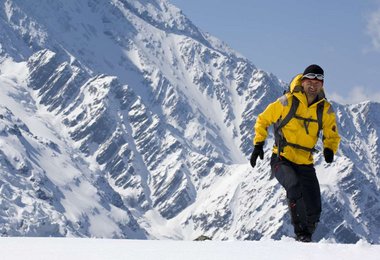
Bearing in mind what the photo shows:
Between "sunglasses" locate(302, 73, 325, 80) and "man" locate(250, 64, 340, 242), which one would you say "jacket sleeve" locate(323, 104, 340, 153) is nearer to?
"man" locate(250, 64, 340, 242)

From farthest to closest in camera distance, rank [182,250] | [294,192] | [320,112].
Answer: [320,112], [294,192], [182,250]

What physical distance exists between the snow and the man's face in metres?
3.20

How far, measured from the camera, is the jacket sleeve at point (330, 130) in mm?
11125

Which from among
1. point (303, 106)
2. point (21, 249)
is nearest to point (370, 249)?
point (303, 106)

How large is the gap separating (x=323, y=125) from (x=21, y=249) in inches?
213

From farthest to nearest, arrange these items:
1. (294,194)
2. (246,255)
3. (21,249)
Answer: (294,194)
(21,249)
(246,255)

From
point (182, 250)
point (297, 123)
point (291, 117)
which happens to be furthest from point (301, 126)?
point (182, 250)

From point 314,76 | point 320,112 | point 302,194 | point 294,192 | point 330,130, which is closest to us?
point 294,192

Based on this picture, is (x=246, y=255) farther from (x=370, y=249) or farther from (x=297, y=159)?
(x=297, y=159)

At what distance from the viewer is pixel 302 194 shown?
420 inches

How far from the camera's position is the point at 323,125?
1114 cm

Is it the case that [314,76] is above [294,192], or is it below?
above

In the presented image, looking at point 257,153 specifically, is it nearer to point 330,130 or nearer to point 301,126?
point 301,126

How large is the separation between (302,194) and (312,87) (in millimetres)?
1759
